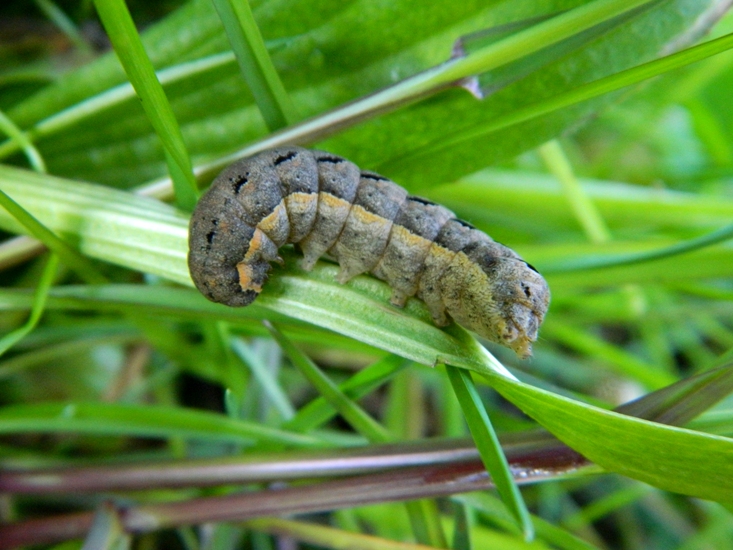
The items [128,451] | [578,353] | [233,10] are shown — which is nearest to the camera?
[233,10]

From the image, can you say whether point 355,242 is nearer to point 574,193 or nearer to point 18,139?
point 18,139

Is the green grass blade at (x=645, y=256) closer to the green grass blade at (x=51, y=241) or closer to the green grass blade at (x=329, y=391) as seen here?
the green grass blade at (x=329, y=391)

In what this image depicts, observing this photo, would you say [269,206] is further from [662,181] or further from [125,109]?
[662,181]

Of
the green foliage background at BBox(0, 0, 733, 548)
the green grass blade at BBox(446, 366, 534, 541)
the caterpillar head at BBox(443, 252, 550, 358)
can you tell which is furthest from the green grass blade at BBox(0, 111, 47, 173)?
the green grass blade at BBox(446, 366, 534, 541)

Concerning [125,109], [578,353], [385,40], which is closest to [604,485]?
[578,353]

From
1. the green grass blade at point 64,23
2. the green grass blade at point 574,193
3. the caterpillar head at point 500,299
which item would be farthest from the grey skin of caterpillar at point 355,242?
the green grass blade at point 64,23

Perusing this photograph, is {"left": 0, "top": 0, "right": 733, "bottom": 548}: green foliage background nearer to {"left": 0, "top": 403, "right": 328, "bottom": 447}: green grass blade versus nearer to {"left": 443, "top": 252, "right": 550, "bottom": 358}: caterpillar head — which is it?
{"left": 0, "top": 403, "right": 328, "bottom": 447}: green grass blade

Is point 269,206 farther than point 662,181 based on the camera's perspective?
No
